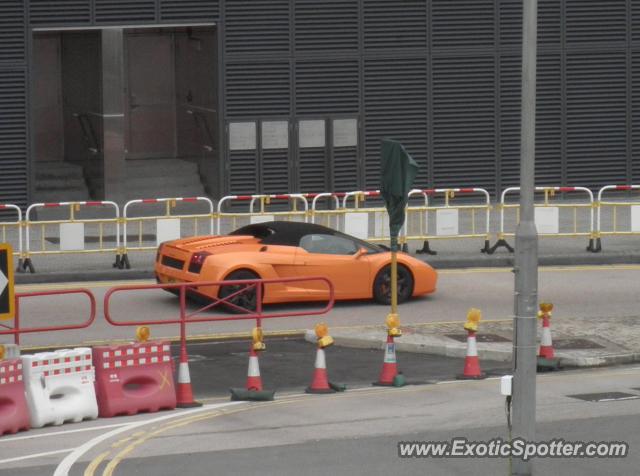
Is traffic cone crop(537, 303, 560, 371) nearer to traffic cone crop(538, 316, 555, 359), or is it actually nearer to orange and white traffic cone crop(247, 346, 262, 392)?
traffic cone crop(538, 316, 555, 359)

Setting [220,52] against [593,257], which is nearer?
[593,257]

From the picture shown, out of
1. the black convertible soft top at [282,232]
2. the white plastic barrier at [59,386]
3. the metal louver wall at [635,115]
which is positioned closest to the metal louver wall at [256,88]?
the metal louver wall at [635,115]

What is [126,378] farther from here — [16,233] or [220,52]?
[220,52]

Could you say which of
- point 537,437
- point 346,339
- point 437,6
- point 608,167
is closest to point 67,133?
point 437,6

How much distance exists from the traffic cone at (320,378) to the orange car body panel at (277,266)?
4644mm

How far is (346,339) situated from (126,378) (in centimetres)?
467

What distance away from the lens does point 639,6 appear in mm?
35438

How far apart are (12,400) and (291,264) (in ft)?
25.4

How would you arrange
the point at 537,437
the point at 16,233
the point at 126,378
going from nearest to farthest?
the point at 537,437
the point at 126,378
the point at 16,233

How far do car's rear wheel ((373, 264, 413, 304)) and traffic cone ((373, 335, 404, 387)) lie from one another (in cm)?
534

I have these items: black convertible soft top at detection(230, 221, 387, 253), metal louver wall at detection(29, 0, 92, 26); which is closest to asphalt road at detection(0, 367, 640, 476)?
black convertible soft top at detection(230, 221, 387, 253)

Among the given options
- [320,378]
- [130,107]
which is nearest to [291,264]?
[320,378]

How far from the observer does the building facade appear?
32.8 m

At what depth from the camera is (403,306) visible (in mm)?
23797
